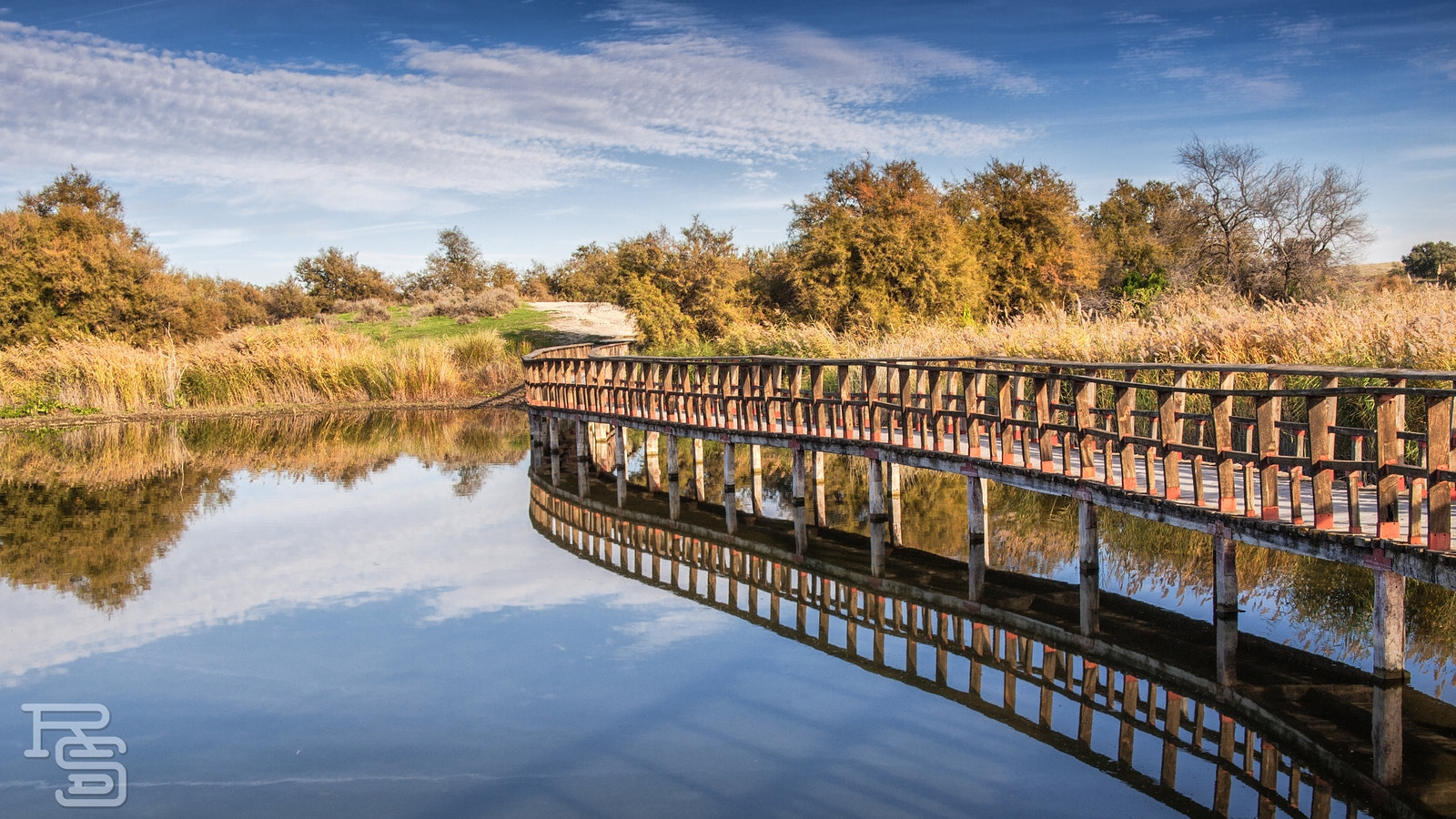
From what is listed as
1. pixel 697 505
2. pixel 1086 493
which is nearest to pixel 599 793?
pixel 1086 493

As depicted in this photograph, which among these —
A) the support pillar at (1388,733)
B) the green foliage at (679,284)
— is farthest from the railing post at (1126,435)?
the green foliage at (679,284)

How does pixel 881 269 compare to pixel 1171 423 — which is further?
pixel 881 269

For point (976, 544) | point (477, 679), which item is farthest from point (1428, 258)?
point (477, 679)

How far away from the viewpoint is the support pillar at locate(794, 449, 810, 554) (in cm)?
1504

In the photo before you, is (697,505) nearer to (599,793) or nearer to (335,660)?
(335,660)

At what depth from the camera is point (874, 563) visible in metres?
13.8

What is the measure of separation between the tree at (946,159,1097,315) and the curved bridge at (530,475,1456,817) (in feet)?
85.4

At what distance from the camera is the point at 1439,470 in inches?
289

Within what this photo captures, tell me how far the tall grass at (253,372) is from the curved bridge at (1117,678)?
25.1m

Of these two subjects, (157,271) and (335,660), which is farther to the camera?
(157,271)

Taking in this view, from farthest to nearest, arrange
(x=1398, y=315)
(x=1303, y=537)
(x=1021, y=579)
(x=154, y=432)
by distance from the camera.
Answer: (x=154, y=432), (x=1398, y=315), (x=1021, y=579), (x=1303, y=537)

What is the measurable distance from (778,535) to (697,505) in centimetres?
298

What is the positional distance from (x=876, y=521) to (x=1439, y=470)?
7.69 metres

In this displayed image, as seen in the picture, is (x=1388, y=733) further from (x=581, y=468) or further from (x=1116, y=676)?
(x=581, y=468)
